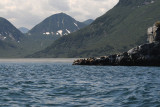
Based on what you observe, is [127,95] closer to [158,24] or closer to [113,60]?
[113,60]

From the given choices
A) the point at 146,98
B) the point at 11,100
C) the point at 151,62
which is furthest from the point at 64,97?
the point at 151,62

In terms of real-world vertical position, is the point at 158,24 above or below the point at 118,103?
above

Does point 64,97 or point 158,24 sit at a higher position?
point 158,24

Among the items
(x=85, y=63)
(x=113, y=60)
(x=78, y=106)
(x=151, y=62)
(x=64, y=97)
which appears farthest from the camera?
(x=85, y=63)

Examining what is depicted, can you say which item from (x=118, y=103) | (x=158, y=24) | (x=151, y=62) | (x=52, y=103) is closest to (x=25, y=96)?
(x=52, y=103)

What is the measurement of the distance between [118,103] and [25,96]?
9459 millimetres

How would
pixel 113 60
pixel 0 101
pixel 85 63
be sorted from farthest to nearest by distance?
pixel 85 63 < pixel 113 60 < pixel 0 101

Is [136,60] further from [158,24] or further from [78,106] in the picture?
[78,106]

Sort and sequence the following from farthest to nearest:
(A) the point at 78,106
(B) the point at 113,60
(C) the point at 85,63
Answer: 1. (C) the point at 85,63
2. (B) the point at 113,60
3. (A) the point at 78,106

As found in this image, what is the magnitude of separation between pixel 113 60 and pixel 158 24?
22.6 meters

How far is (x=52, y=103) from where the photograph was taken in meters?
23.2

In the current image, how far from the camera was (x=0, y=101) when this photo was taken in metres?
24.1

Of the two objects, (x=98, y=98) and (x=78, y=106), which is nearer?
(x=78, y=106)

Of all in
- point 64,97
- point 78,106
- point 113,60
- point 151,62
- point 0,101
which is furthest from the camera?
point 113,60
